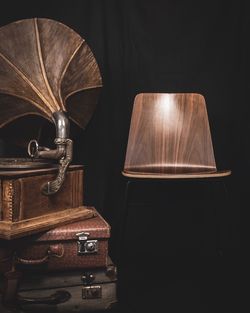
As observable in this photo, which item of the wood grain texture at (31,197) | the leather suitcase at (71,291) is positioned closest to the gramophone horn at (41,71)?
the wood grain texture at (31,197)

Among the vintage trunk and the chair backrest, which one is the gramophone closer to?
the vintage trunk

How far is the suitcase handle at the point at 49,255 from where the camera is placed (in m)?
1.57

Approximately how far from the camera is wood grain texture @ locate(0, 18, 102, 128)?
6.33 ft

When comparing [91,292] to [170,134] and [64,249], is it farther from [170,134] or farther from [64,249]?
[170,134]

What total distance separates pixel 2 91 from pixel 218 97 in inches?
52.0

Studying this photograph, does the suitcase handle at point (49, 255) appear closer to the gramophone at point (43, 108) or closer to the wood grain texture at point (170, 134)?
the gramophone at point (43, 108)

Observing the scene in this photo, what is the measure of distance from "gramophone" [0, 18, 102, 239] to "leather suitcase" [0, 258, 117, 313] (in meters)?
0.20

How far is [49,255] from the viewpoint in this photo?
1.63 metres

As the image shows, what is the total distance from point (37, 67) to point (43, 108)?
0.67ft

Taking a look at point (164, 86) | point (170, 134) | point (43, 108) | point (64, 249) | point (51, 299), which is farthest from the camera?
point (164, 86)

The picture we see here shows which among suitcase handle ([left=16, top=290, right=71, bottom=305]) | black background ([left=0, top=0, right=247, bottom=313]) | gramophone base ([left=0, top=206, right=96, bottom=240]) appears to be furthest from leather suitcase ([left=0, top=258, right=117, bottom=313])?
black background ([left=0, top=0, right=247, bottom=313])

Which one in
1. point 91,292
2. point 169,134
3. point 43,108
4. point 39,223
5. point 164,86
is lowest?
point 91,292

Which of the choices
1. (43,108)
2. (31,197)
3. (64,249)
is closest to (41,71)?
(43,108)

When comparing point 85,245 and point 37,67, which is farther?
point 37,67
